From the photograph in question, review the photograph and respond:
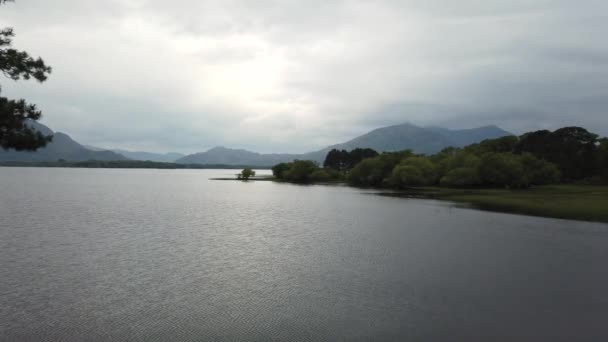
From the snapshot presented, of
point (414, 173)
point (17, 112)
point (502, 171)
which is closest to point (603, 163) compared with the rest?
point (502, 171)

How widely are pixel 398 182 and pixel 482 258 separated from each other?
120 meters

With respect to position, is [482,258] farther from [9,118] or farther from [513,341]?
[9,118]

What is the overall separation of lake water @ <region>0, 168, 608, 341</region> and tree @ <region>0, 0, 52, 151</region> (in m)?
8.09

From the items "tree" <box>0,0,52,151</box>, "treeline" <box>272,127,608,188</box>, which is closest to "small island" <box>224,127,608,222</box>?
"treeline" <box>272,127,608,188</box>

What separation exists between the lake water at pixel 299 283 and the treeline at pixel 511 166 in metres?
84.4

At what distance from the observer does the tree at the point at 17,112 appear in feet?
61.9

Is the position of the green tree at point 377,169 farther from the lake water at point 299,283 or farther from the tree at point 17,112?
the tree at point 17,112

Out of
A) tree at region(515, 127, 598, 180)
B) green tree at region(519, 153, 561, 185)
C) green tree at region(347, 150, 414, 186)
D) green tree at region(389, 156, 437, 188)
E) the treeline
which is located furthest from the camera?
green tree at region(347, 150, 414, 186)

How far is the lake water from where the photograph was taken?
18.0 metres

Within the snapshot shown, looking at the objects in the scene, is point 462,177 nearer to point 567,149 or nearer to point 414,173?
point 414,173

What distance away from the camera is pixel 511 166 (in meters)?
124

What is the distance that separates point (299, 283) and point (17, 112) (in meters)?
17.7

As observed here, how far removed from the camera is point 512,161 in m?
125

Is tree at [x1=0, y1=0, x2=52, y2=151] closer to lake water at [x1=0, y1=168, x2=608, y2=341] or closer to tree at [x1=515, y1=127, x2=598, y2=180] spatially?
lake water at [x1=0, y1=168, x2=608, y2=341]
